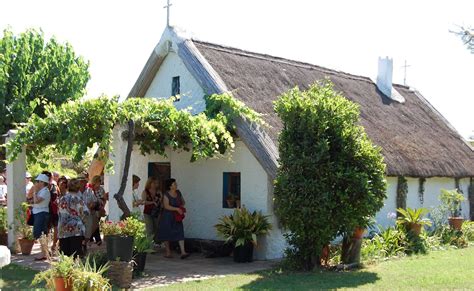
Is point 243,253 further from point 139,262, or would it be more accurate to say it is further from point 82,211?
point 82,211

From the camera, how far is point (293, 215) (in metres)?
10.7

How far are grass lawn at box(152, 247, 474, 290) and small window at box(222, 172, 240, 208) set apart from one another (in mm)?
2779

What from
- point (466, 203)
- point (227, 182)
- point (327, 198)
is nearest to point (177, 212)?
point (227, 182)

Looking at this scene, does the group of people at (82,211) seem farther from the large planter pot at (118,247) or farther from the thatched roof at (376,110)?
the thatched roof at (376,110)

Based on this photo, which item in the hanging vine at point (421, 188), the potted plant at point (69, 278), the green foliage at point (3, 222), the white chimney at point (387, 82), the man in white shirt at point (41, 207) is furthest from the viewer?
the white chimney at point (387, 82)

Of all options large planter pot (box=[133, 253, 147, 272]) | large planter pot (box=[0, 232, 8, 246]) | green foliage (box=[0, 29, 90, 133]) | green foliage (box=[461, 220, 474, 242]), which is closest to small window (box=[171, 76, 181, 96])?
large planter pot (box=[0, 232, 8, 246])

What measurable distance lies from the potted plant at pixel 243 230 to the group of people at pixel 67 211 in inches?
110

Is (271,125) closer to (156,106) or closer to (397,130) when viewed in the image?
(156,106)

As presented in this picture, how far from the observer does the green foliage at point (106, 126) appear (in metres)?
10.4

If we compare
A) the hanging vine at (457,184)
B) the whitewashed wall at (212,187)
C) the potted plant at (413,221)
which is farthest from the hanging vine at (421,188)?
the whitewashed wall at (212,187)

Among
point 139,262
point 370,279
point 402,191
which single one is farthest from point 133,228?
point 402,191

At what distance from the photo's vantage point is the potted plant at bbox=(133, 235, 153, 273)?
10110 mm

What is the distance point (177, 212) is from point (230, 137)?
1966 millimetres

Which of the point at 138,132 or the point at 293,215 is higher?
the point at 138,132
